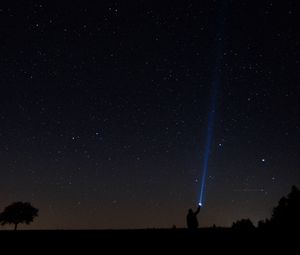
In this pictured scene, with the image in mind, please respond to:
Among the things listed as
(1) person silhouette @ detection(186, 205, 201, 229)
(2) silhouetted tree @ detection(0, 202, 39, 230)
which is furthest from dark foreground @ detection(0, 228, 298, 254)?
(2) silhouetted tree @ detection(0, 202, 39, 230)

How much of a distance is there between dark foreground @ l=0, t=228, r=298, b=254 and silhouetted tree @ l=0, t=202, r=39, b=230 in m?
43.8

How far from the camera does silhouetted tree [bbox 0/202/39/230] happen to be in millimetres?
52969

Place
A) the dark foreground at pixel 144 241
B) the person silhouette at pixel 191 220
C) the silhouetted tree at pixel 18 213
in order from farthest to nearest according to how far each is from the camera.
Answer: the silhouetted tree at pixel 18 213 < the person silhouette at pixel 191 220 < the dark foreground at pixel 144 241

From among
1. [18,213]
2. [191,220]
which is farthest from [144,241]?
[18,213]

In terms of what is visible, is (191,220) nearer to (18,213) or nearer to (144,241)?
(144,241)

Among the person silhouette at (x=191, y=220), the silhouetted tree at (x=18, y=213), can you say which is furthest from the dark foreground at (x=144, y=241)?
the silhouetted tree at (x=18, y=213)

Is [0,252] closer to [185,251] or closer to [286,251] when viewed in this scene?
[185,251]

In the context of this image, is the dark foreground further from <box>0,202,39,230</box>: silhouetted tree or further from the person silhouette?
<box>0,202,39,230</box>: silhouetted tree

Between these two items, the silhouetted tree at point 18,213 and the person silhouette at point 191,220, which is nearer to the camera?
the person silhouette at point 191,220

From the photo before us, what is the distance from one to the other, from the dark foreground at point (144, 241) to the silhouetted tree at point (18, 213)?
144 ft

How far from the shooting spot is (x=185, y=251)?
1209 cm

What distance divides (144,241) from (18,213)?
1801 inches

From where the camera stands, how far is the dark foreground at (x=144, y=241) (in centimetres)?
1176

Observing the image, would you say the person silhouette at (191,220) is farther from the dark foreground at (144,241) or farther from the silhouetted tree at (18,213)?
the silhouetted tree at (18,213)
